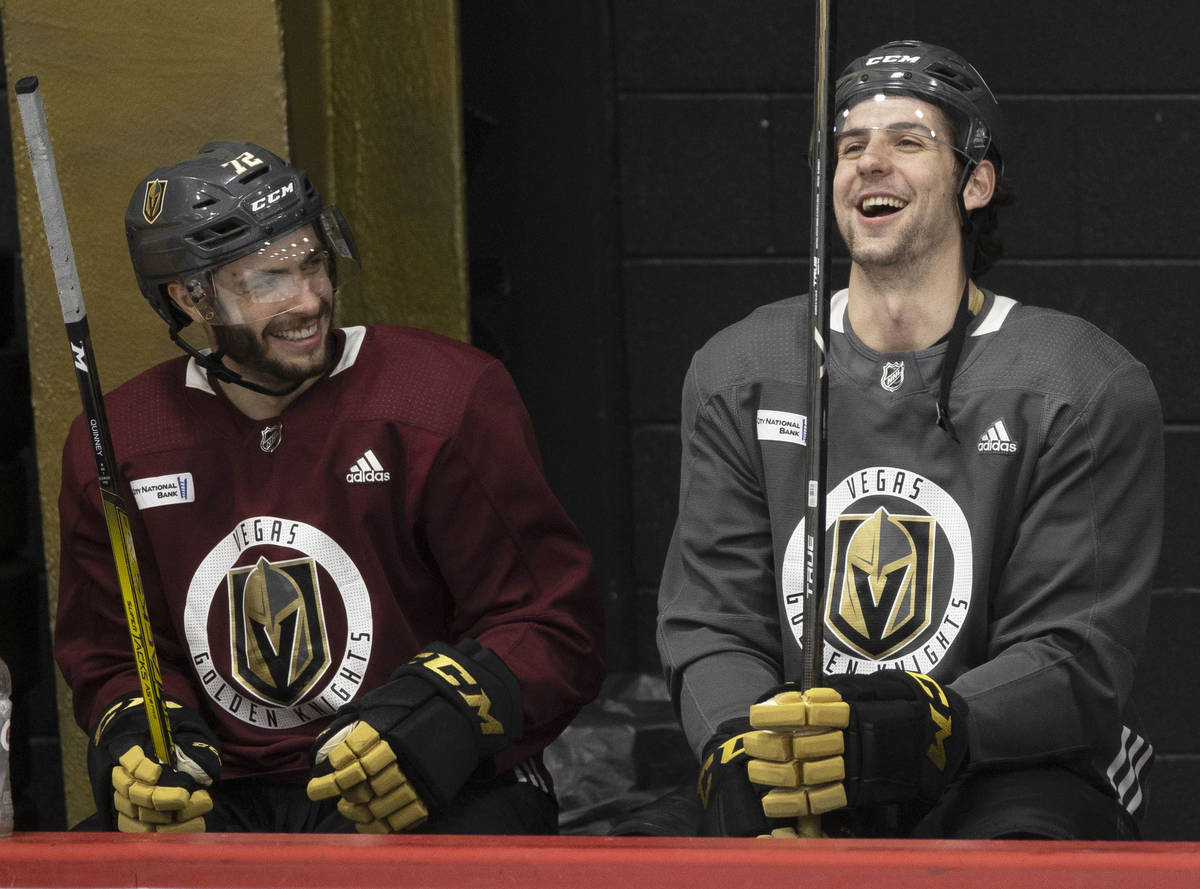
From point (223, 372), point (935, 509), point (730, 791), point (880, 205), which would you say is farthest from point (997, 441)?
point (223, 372)

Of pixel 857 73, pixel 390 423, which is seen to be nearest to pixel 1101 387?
pixel 857 73

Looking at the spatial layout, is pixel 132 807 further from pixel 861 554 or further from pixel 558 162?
pixel 558 162

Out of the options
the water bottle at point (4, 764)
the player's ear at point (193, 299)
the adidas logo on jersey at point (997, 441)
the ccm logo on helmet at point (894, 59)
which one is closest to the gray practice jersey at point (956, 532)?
the adidas logo on jersey at point (997, 441)

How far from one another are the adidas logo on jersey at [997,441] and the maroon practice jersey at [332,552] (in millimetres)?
566

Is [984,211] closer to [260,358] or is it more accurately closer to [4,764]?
[260,358]

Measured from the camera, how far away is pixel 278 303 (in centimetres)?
215

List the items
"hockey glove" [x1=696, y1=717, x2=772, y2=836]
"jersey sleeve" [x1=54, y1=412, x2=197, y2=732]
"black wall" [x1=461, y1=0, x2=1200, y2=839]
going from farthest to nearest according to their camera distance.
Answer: "black wall" [x1=461, y1=0, x2=1200, y2=839] < "jersey sleeve" [x1=54, y1=412, x2=197, y2=732] < "hockey glove" [x1=696, y1=717, x2=772, y2=836]

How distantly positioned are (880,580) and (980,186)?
56cm

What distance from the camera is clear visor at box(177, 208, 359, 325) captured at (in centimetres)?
215

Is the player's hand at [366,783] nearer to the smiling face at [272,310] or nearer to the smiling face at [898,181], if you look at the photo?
the smiling face at [272,310]

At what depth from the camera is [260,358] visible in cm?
215

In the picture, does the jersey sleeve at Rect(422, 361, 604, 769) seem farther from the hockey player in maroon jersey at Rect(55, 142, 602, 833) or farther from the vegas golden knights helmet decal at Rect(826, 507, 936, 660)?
the vegas golden knights helmet decal at Rect(826, 507, 936, 660)

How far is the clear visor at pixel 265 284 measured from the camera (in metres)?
2.15

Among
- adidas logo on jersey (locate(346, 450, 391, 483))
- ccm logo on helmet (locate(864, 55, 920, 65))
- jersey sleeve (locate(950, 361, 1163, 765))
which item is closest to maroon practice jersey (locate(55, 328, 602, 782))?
adidas logo on jersey (locate(346, 450, 391, 483))
